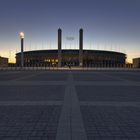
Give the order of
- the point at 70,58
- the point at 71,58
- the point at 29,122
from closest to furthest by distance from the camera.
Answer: the point at 29,122
the point at 70,58
the point at 71,58

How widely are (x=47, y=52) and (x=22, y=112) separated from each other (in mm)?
124194

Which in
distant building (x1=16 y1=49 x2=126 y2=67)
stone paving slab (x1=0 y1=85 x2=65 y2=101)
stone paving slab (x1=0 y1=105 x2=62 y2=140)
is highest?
distant building (x1=16 y1=49 x2=126 y2=67)

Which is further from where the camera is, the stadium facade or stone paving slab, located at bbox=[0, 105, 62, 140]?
the stadium facade

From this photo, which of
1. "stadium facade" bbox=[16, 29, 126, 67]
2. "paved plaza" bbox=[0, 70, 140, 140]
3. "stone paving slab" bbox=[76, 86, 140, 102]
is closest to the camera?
"paved plaza" bbox=[0, 70, 140, 140]

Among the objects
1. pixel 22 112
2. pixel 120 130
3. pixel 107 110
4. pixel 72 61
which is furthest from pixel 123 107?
pixel 72 61

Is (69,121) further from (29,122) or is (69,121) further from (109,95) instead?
(109,95)

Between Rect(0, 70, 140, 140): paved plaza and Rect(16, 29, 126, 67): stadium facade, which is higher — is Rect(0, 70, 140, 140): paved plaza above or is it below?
below

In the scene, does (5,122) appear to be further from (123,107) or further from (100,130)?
(123,107)

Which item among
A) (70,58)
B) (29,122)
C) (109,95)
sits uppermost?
(70,58)

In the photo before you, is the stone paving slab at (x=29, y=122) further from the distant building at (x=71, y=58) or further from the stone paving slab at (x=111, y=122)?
the distant building at (x=71, y=58)

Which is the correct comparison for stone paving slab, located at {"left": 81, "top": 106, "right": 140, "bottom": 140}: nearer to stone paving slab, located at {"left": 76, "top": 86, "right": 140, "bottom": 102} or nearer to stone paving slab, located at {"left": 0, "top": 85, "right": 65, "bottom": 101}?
stone paving slab, located at {"left": 76, "top": 86, "right": 140, "bottom": 102}

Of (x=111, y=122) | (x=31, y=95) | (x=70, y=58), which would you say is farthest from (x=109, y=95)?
(x=70, y=58)

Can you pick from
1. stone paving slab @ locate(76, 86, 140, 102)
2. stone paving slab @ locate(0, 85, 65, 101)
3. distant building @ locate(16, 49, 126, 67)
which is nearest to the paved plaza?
stone paving slab @ locate(76, 86, 140, 102)

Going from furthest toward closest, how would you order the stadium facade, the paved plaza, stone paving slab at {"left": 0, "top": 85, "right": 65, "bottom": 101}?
1. the stadium facade
2. stone paving slab at {"left": 0, "top": 85, "right": 65, "bottom": 101}
3. the paved plaza
